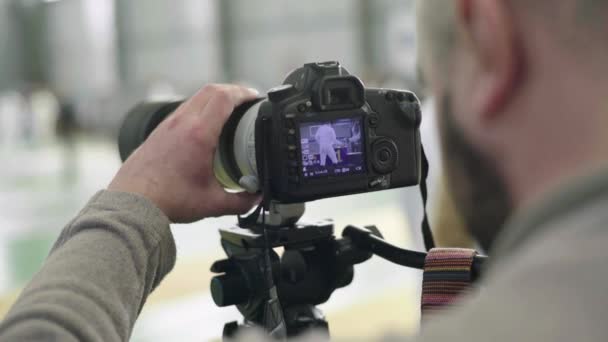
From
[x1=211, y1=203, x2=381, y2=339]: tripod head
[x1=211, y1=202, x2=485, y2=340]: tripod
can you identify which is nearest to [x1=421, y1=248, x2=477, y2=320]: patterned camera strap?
[x1=211, y1=202, x2=485, y2=340]: tripod

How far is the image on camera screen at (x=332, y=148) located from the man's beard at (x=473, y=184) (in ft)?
1.33

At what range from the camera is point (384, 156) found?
1057 millimetres

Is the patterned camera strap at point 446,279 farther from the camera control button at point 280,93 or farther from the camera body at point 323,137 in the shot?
the camera control button at point 280,93

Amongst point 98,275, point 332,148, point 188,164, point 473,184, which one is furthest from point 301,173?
point 473,184

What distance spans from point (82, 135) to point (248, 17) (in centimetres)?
377

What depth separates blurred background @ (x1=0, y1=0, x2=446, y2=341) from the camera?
3779 mm

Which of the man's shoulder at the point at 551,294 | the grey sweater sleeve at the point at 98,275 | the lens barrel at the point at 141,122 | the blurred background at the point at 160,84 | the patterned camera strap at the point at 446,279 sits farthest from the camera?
the blurred background at the point at 160,84

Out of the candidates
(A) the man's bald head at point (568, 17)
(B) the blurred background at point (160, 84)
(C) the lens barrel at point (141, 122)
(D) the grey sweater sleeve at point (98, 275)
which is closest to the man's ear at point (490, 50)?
(A) the man's bald head at point (568, 17)

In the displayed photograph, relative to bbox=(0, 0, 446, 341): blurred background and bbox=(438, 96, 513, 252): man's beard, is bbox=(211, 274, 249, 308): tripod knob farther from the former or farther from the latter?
bbox=(0, 0, 446, 341): blurred background

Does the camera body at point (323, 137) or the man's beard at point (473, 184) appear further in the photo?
the camera body at point (323, 137)

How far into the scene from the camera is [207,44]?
50.1 ft

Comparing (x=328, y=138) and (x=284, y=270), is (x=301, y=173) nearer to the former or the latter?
(x=328, y=138)

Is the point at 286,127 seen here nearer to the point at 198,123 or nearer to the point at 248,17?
the point at 198,123

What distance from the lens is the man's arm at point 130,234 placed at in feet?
2.48
